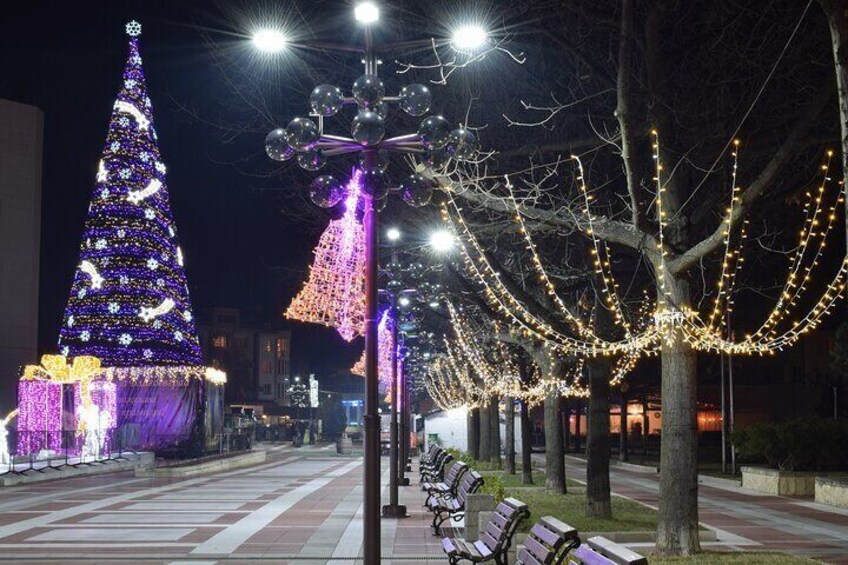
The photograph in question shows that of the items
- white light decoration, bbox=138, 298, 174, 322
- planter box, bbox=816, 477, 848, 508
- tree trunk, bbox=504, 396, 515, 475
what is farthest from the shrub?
white light decoration, bbox=138, 298, 174, 322

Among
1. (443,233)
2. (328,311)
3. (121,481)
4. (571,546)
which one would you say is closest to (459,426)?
(121,481)

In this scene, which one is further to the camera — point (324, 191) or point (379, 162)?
point (324, 191)

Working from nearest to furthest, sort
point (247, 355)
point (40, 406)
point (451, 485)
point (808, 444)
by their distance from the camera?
point (451, 485)
point (808, 444)
point (40, 406)
point (247, 355)

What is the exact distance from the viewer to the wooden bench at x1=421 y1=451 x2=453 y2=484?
1019 inches

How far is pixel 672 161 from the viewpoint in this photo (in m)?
14.0

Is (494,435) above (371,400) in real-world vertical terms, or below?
below

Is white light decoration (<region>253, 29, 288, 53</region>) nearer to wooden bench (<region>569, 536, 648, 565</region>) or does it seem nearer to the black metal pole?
the black metal pole

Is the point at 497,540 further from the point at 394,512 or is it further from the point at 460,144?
the point at 394,512

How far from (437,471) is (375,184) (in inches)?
668

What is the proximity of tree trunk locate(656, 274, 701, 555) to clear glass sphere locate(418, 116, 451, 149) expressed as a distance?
13.8 feet

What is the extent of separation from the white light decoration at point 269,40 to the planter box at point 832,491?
1713 cm

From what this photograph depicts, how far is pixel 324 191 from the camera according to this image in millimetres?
11562

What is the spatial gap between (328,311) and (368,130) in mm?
15861

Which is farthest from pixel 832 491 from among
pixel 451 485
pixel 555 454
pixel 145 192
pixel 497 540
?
pixel 145 192
